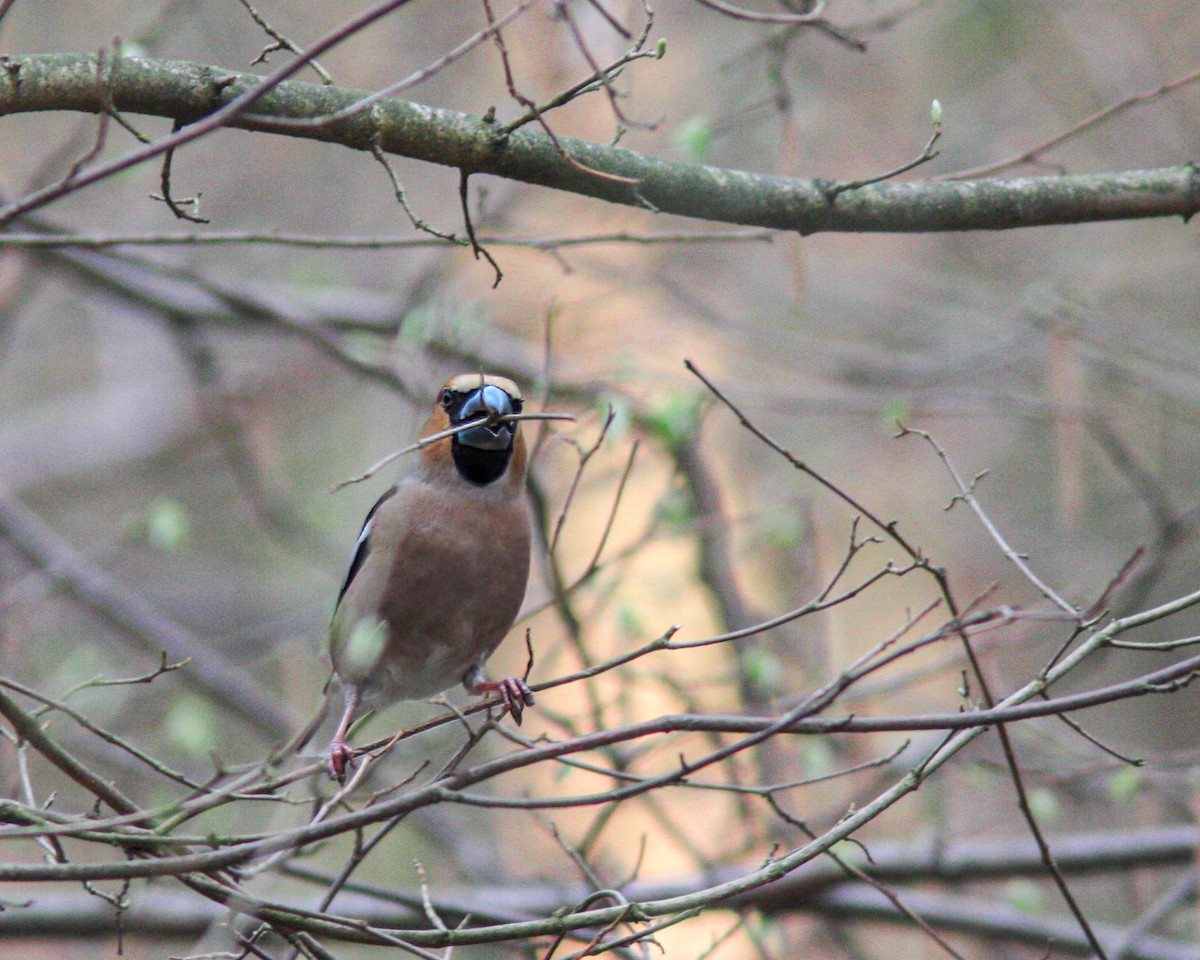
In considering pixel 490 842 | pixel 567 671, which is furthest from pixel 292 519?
pixel 567 671

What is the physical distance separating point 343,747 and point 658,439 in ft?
7.58

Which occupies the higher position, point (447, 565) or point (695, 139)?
point (695, 139)

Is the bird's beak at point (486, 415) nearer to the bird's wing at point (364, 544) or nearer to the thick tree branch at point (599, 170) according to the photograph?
the bird's wing at point (364, 544)

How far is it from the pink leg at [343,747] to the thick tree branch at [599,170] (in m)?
1.65

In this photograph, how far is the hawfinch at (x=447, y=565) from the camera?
4.11 m

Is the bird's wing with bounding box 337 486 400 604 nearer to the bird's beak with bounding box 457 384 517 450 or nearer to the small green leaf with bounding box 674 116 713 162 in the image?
the bird's beak with bounding box 457 384 517 450

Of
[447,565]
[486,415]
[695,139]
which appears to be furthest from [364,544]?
[695,139]

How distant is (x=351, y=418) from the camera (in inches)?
484

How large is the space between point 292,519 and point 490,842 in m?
2.31

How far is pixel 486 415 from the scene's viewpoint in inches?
154

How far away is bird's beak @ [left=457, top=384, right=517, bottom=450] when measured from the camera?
3.96 m

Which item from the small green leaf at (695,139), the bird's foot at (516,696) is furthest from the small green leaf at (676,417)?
the bird's foot at (516,696)

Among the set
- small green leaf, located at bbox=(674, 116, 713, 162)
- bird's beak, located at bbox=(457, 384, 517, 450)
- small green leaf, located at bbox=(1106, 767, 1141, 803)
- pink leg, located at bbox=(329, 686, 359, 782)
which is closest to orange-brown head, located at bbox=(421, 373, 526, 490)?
bird's beak, located at bbox=(457, 384, 517, 450)

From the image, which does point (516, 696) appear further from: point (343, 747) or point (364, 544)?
point (364, 544)
